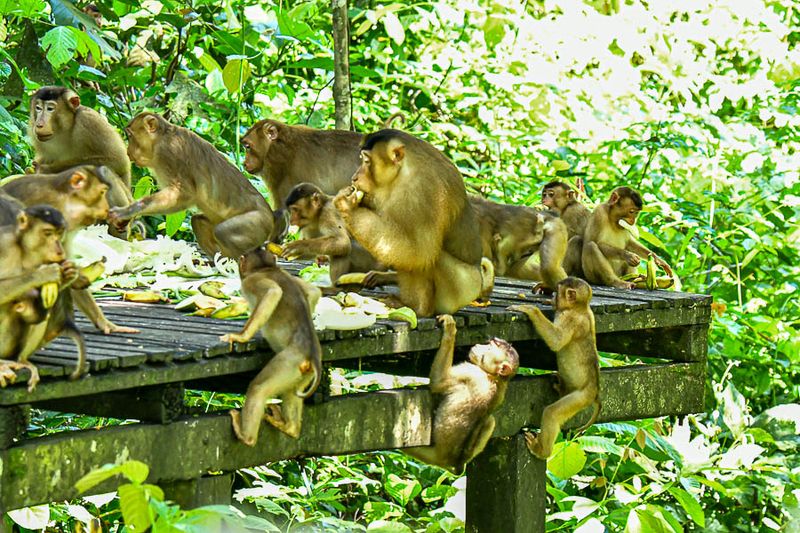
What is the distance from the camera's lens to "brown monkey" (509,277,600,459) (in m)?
5.43

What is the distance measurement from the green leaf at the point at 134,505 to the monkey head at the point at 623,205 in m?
4.32

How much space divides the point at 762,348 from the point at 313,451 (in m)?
6.13

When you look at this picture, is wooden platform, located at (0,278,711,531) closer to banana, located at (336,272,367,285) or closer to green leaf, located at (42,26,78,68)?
banana, located at (336,272,367,285)

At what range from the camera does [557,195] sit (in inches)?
289

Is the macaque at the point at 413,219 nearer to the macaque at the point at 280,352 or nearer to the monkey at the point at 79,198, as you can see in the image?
the macaque at the point at 280,352

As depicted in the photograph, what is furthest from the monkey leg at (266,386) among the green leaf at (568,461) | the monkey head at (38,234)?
the green leaf at (568,461)

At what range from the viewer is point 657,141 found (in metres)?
9.88

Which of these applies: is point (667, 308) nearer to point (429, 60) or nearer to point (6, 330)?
point (6, 330)

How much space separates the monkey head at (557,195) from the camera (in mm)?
7305

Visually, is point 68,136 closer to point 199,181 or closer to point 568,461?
point 199,181

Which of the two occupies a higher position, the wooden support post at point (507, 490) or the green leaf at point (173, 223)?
the green leaf at point (173, 223)

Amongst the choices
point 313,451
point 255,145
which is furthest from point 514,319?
point 255,145

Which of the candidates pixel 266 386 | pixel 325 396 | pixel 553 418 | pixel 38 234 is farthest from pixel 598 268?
pixel 38 234

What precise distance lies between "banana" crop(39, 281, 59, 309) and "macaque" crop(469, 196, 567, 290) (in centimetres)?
323
